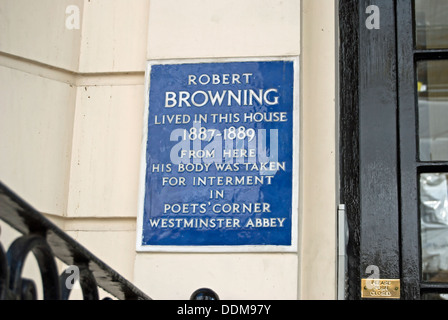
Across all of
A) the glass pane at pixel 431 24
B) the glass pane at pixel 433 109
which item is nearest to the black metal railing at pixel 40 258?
the glass pane at pixel 433 109

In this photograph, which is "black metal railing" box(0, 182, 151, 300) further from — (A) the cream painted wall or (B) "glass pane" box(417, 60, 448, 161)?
(B) "glass pane" box(417, 60, 448, 161)

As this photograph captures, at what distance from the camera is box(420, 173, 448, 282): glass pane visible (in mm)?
3266

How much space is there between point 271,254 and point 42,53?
1345mm

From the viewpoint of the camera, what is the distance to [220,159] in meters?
3.29

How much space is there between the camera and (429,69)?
347cm

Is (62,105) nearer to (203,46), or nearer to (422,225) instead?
(203,46)

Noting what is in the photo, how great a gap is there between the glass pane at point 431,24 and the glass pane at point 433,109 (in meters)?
0.09

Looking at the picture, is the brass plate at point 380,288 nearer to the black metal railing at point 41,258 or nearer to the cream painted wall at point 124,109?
the cream painted wall at point 124,109

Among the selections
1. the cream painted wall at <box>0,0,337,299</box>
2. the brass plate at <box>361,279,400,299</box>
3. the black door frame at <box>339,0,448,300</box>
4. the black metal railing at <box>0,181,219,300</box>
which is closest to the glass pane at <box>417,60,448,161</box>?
the black door frame at <box>339,0,448,300</box>

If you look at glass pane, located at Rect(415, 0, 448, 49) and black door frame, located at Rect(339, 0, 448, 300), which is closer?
→ black door frame, located at Rect(339, 0, 448, 300)

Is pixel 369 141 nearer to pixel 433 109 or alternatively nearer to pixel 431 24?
pixel 433 109

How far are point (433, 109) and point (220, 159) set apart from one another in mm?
942

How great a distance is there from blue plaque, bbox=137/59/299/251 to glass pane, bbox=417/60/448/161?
22.4 inches

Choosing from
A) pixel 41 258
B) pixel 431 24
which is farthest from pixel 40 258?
pixel 431 24
